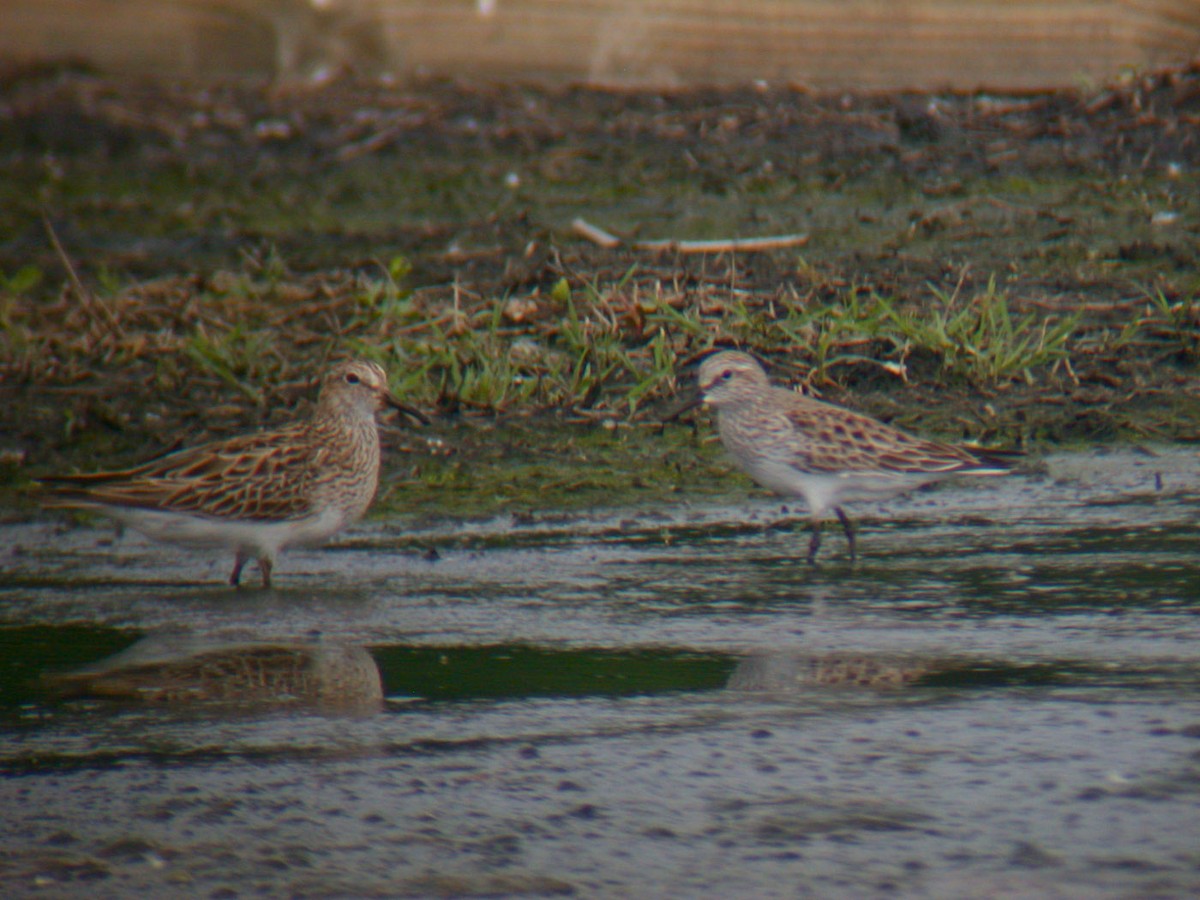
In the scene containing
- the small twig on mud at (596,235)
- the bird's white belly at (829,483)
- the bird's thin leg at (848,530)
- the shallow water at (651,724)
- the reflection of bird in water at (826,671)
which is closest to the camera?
the shallow water at (651,724)

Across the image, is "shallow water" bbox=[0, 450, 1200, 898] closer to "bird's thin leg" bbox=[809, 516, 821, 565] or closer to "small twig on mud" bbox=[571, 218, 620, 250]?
"bird's thin leg" bbox=[809, 516, 821, 565]

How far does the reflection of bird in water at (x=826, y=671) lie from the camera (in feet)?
17.9

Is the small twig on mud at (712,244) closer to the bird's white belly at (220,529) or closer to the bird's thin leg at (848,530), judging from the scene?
the bird's thin leg at (848,530)

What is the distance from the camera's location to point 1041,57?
19453mm

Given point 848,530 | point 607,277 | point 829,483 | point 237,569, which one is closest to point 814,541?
point 848,530

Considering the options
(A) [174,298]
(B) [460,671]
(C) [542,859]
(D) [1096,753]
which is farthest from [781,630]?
(A) [174,298]

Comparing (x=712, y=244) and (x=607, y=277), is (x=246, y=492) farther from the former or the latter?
(x=712, y=244)

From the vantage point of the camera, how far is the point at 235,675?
5.87 m

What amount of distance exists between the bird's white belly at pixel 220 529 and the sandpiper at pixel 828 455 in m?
2.03

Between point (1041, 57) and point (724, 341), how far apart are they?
1066cm

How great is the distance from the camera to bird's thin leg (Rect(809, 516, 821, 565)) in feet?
24.1

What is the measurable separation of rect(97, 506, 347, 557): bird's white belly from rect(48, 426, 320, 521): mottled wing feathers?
31 mm

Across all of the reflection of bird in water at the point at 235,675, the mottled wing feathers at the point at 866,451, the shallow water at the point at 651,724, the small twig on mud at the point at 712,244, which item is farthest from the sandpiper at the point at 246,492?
the small twig on mud at the point at 712,244

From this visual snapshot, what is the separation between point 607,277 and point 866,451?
392 centimetres
